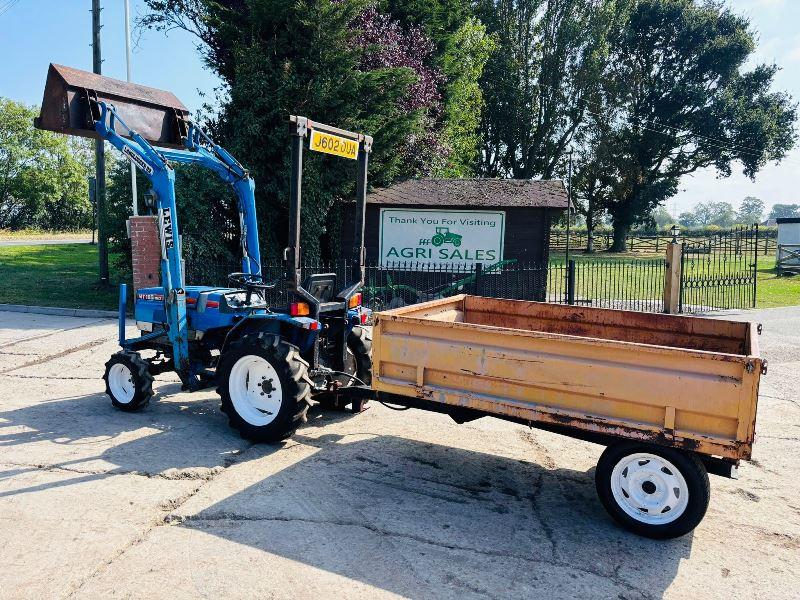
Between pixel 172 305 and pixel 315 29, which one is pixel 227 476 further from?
pixel 315 29

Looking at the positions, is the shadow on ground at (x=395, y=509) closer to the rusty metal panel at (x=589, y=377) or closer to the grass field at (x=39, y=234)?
the rusty metal panel at (x=589, y=377)

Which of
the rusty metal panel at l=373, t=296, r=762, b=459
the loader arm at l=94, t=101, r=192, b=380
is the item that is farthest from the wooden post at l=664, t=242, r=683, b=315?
the loader arm at l=94, t=101, r=192, b=380

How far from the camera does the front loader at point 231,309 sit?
5812 millimetres

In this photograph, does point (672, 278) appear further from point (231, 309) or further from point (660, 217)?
point (660, 217)

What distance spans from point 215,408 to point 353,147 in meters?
3.23

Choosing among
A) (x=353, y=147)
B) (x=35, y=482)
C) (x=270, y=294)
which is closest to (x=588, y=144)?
(x=270, y=294)

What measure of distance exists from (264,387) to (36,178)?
162ft

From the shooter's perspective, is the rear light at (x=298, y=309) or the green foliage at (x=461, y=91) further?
the green foliage at (x=461, y=91)

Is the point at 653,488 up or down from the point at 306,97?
down

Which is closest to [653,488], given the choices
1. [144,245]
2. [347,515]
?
[347,515]

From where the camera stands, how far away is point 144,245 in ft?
33.9

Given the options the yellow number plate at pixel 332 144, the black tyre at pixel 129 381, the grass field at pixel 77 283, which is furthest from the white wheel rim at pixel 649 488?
the grass field at pixel 77 283

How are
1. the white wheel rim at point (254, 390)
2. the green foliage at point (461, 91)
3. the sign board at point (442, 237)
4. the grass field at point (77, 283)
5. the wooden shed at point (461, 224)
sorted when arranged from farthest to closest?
1. the green foliage at point (461, 91)
2. the grass field at point (77, 283)
3. the sign board at point (442, 237)
4. the wooden shed at point (461, 224)
5. the white wheel rim at point (254, 390)

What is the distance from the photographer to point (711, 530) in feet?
15.2
